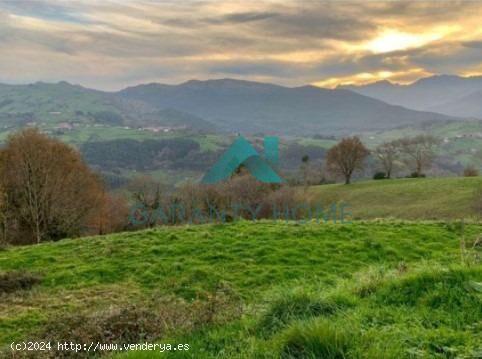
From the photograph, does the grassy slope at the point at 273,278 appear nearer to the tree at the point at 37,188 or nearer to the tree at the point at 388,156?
the tree at the point at 37,188

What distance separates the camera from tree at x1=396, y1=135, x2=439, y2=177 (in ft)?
293

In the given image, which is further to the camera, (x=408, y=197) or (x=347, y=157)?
(x=347, y=157)

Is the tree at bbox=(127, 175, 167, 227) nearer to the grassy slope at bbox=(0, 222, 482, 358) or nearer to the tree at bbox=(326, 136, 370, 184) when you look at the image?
the grassy slope at bbox=(0, 222, 482, 358)

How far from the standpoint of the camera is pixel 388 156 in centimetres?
8650

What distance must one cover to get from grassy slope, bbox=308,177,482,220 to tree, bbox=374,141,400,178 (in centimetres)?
1326

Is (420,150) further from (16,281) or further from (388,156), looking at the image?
(16,281)

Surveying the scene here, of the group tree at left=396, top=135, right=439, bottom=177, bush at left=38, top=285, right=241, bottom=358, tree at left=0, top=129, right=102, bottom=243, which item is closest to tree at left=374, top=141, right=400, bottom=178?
tree at left=396, top=135, right=439, bottom=177

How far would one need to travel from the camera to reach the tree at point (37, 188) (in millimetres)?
33625

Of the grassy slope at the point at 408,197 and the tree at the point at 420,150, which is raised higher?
the tree at the point at 420,150

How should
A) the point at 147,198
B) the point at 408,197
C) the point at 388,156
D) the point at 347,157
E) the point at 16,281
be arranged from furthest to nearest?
the point at 388,156 < the point at 347,157 < the point at 408,197 < the point at 147,198 < the point at 16,281

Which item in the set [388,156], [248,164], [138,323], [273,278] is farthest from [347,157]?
[138,323]

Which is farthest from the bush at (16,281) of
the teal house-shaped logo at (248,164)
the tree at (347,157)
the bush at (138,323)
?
the tree at (347,157)

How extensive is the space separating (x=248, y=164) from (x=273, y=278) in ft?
121

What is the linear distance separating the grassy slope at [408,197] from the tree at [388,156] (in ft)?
43.5
